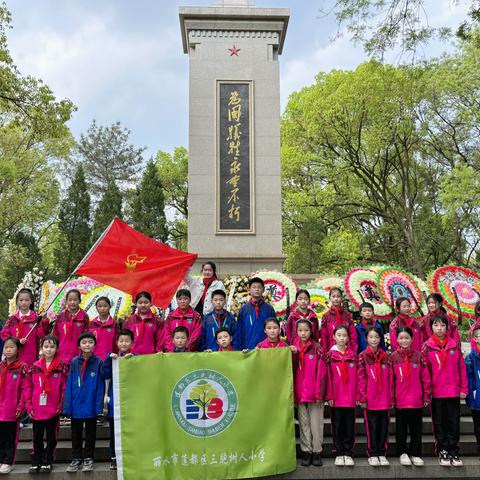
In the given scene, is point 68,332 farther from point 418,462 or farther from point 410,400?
point 418,462

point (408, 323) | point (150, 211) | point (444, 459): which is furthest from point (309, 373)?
point (150, 211)

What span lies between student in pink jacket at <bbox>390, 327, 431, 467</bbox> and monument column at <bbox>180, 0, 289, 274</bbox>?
559cm

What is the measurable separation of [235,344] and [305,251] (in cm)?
906

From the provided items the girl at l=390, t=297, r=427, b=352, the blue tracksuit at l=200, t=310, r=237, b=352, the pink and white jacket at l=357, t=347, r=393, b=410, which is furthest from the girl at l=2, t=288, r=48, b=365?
the girl at l=390, t=297, r=427, b=352

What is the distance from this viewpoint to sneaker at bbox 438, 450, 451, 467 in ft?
14.1

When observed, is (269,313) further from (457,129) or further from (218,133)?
(457,129)

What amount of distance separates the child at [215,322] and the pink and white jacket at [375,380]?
1.40 metres

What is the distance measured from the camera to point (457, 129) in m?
18.2

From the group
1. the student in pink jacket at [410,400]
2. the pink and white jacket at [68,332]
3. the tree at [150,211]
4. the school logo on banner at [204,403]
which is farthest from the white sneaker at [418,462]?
the tree at [150,211]

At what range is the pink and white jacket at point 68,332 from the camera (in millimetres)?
5160

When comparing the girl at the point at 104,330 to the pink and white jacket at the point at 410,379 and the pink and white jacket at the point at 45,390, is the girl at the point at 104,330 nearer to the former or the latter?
the pink and white jacket at the point at 45,390

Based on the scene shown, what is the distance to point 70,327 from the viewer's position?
521cm

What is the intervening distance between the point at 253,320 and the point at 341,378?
1229 mm

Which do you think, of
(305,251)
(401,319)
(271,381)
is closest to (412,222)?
(305,251)
